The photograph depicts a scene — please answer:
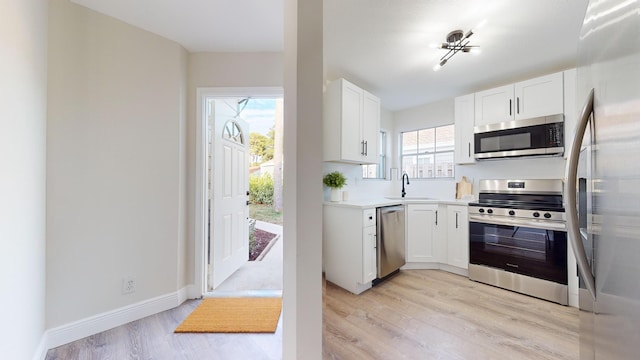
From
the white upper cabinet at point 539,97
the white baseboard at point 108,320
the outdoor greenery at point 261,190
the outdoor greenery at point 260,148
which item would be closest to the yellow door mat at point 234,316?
the white baseboard at point 108,320

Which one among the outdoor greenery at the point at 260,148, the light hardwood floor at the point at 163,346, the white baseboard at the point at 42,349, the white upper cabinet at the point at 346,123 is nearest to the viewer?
the white baseboard at the point at 42,349

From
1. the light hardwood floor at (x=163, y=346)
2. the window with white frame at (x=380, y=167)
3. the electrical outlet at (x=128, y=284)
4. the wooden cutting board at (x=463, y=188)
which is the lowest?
the light hardwood floor at (x=163, y=346)

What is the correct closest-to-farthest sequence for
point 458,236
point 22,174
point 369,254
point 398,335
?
point 22,174, point 398,335, point 369,254, point 458,236

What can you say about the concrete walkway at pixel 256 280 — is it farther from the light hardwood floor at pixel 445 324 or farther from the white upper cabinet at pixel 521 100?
the white upper cabinet at pixel 521 100

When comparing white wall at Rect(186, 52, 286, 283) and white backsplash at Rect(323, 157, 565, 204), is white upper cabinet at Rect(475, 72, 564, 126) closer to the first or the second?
white backsplash at Rect(323, 157, 565, 204)

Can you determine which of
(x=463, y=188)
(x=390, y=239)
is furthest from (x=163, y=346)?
(x=463, y=188)

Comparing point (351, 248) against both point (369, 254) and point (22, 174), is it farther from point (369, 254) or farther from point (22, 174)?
point (22, 174)

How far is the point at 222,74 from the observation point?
2326 mm

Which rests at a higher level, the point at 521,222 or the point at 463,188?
the point at 463,188

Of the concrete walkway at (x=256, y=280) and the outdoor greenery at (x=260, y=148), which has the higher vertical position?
the outdoor greenery at (x=260, y=148)

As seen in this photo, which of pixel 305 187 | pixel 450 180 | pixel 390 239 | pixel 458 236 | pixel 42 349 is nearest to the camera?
pixel 305 187

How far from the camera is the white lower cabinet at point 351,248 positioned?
2.44 meters

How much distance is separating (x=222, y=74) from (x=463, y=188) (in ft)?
11.3

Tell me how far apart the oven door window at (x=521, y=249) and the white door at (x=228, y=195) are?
9.66 feet
